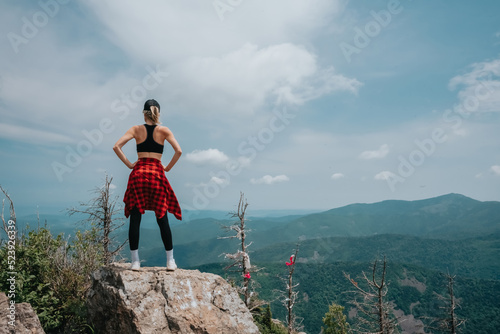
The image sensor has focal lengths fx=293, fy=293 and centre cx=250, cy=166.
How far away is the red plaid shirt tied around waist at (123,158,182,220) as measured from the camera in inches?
225

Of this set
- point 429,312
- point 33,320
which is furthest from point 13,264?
point 429,312

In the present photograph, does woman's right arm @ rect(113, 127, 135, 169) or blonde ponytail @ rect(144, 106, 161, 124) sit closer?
woman's right arm @ rect(113, 127, 135, 169)

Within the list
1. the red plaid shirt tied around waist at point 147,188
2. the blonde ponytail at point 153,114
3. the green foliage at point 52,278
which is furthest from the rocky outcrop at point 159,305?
the blonde ponytail at point 153,114

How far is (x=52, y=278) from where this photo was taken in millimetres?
6812

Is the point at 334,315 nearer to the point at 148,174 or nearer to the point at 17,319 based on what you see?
the point at 148,174

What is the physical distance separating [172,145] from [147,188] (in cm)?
99

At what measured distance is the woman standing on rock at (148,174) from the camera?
573 centimetres

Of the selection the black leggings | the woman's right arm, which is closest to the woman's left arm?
the woman's right arm

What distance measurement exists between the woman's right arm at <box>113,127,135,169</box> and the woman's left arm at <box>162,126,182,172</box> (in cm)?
65

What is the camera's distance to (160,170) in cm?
597

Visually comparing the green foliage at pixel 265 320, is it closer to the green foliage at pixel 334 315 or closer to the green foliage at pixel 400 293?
the green foliage at pixel 334 315

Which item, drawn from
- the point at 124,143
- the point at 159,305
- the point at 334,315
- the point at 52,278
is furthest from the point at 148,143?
the point at 334,315

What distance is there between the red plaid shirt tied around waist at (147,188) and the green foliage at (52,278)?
2.66 meters

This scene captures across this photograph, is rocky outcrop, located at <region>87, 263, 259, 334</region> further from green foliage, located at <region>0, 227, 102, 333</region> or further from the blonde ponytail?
the blonde ponytail
